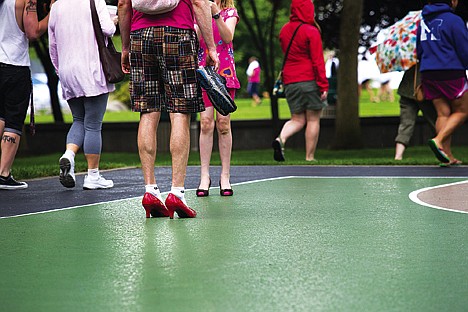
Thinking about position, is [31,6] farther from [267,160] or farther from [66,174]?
[267,160]

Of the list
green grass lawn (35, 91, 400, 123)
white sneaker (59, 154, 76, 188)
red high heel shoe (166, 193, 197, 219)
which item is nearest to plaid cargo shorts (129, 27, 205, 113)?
red high heel shoe (166, 193, 197, 219)

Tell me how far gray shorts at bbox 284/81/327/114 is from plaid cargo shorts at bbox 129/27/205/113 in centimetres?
736

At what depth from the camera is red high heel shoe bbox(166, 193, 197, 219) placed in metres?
7.48

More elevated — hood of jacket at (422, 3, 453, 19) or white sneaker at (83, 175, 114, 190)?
hood of jacket at (422, 3, 453, 19)

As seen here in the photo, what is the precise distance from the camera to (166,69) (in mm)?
7551

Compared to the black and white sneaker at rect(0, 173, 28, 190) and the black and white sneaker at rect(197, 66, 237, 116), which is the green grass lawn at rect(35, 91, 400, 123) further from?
the black and white sneaker at rect(197, 66, 237, 116)

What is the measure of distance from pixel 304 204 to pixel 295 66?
6719mm

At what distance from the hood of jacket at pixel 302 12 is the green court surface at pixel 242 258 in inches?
244

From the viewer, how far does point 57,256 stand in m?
5.82

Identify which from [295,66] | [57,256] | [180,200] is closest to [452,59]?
[295,66]

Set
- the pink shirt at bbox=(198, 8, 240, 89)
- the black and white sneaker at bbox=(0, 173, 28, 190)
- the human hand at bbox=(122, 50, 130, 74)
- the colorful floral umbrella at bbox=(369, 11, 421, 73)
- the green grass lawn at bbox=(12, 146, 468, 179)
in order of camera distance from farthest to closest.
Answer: the colorful floral umbrella at bbox=(369, 11, 421, 73), the green grass lawn at bbox=(12, 146, 468, 179), the black and white sneaker at bbox=(0, 173, 28, 190), the pink shirt at bbox=(198, 8, 240, 89), the human hand at bbox=(122, 50, 130, 74)

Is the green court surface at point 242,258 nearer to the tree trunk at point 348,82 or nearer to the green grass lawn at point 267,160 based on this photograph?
the green grass lawn at point 267,160

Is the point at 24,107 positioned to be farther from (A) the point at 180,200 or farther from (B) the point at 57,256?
(B) the point at 57,256

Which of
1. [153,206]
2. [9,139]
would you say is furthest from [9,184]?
[153,206]
